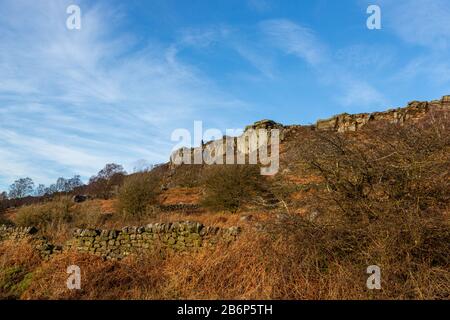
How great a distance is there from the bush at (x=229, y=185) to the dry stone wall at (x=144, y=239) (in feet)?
34.4

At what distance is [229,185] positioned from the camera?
20984 millimetres

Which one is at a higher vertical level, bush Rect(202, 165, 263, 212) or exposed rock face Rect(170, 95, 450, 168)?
exposed rock face Rect(170, 95, 450, 168)

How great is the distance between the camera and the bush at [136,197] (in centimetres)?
2358

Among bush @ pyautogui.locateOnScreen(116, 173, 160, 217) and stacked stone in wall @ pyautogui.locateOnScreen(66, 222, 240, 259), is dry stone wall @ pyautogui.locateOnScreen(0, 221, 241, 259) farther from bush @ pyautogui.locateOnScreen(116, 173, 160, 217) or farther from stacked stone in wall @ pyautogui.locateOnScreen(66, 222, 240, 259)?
bush @ pyautogui.locateOnScreen(116, 173, 160, 217)

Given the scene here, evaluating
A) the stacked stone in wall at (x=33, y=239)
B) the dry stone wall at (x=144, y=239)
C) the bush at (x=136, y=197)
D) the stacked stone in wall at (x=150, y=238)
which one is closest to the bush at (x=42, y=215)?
the bush at (x=136, y=197)

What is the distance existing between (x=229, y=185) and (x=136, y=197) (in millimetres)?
6500

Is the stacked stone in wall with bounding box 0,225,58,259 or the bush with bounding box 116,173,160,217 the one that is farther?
the bush with bounding box 116,173,160,217

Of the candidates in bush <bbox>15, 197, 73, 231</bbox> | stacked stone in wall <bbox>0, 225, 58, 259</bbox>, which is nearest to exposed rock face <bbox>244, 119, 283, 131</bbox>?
bush <bbox>15, 197, 73, 231</bbox>

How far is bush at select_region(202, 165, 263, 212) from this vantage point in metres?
20.4

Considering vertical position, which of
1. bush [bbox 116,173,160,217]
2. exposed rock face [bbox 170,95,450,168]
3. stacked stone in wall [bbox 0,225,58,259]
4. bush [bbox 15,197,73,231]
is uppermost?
exposed rock face [bbox 170,95,450,168]

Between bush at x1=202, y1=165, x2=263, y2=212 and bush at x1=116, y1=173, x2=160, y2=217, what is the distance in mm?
4085

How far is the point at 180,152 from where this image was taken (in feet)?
206

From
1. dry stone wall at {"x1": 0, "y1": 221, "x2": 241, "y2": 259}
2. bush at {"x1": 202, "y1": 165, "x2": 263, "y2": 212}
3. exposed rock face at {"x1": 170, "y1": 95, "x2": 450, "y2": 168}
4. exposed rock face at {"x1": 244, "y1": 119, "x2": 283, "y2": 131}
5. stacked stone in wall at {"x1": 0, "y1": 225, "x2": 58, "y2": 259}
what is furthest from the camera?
exposed rock face at {"x1": 244, "y1": 119, "x2": 283, "y2": 131}
